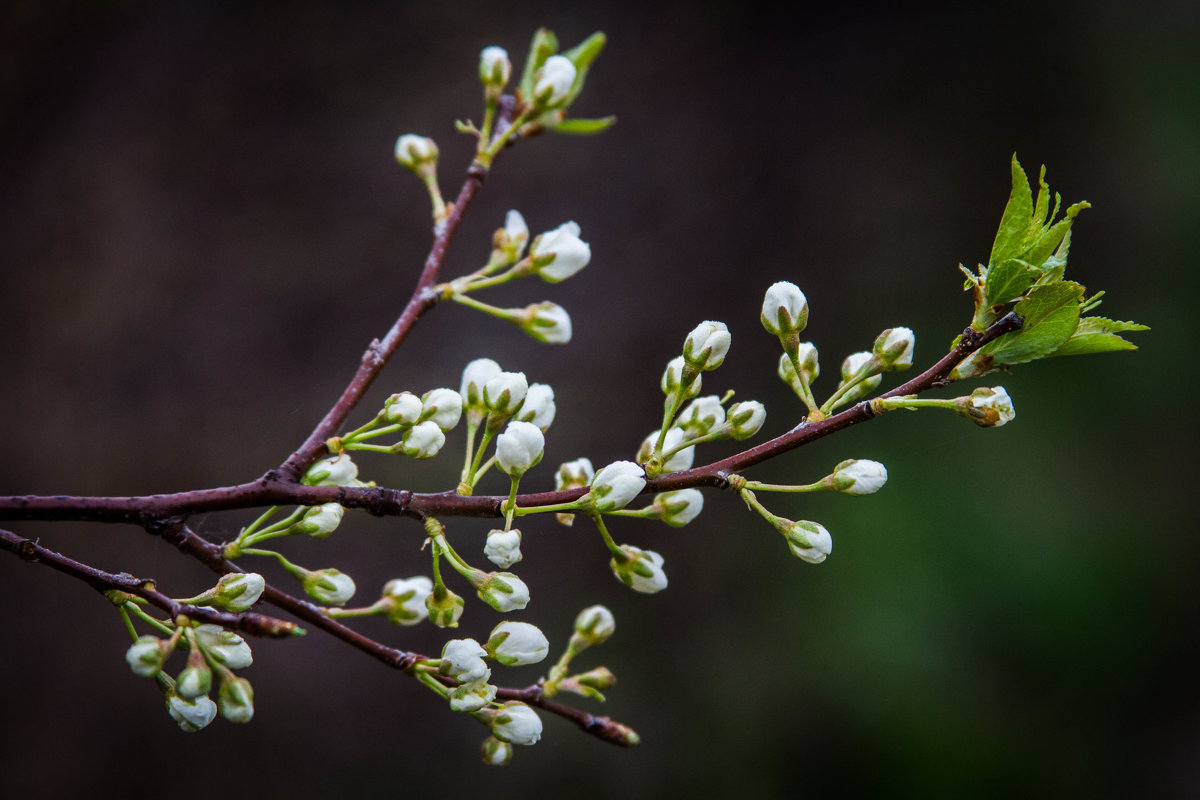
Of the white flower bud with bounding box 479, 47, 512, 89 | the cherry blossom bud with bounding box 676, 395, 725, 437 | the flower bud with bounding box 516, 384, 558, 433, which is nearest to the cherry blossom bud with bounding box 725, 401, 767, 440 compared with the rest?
the cherry blossom bud with bounding box 676, 395, 725, 437

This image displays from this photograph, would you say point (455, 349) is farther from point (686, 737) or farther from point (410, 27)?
point (686, 737)

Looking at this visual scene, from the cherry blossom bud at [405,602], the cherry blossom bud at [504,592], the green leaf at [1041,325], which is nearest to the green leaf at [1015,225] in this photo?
the green leaf at [1041,325]

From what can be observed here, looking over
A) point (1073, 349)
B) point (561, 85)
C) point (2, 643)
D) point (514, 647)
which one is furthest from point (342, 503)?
point (2, 643)

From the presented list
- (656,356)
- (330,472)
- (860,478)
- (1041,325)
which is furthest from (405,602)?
Answer: (656,356)

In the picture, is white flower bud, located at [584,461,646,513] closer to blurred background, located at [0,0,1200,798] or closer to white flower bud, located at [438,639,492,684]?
white flower bud, located at [438,639,492,684]

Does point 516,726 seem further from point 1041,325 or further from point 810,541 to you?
point 1041,325
